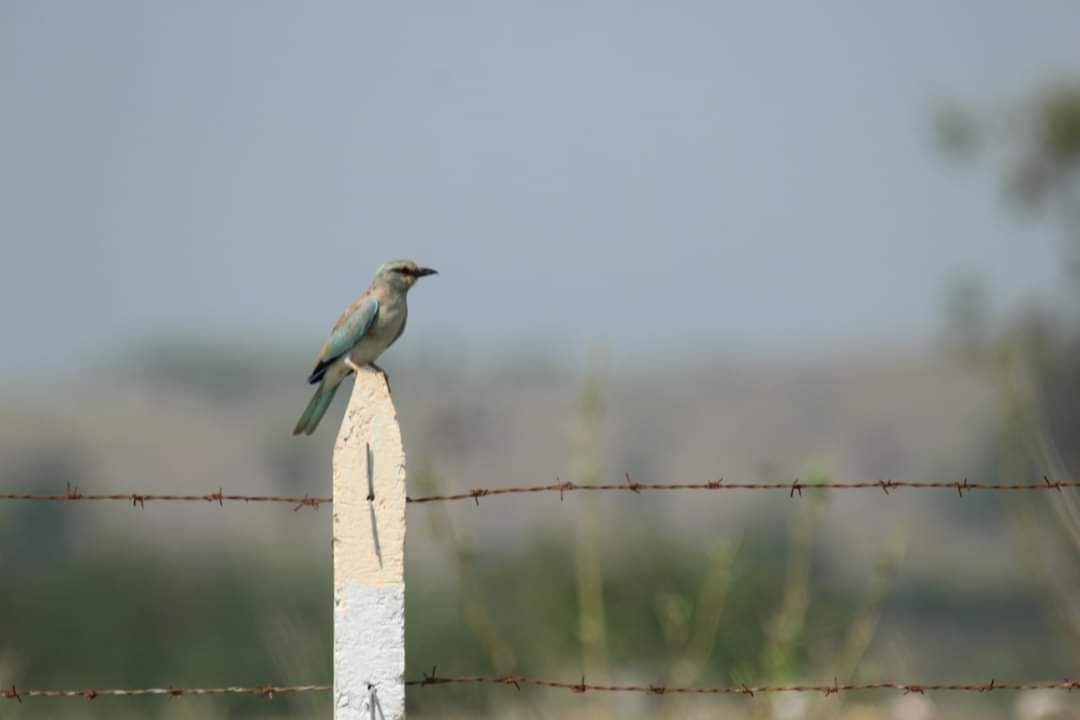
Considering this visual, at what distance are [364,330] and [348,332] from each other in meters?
0.07

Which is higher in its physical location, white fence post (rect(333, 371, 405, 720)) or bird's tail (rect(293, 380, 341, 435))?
bird's tail (rect(293, 380, 341, 435))

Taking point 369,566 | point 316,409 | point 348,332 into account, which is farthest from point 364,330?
point 369,566

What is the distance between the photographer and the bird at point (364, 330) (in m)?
7.44

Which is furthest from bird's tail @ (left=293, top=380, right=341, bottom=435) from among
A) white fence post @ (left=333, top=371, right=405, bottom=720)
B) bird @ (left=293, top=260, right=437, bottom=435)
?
white fence post @ (left=333, top=371, right=405, bottom=720)

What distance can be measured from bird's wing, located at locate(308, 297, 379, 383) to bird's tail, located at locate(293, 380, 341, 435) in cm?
6

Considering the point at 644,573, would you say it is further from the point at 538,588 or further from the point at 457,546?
the point at 457,546

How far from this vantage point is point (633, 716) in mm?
13195

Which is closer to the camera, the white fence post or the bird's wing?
the white fence post

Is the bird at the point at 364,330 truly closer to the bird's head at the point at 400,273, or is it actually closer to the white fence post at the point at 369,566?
the bird's head at the point at 400,273

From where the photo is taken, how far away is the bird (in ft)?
24.4

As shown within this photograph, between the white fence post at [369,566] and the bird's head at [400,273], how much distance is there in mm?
2470

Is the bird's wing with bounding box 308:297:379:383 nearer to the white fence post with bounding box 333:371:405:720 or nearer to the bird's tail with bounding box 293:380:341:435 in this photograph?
the bird's tail with bounding box 293:380:341:435

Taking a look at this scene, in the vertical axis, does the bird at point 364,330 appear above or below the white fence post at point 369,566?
above

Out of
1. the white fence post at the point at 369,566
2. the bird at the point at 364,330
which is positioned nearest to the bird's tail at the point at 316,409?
the bird at the point at 364,330
